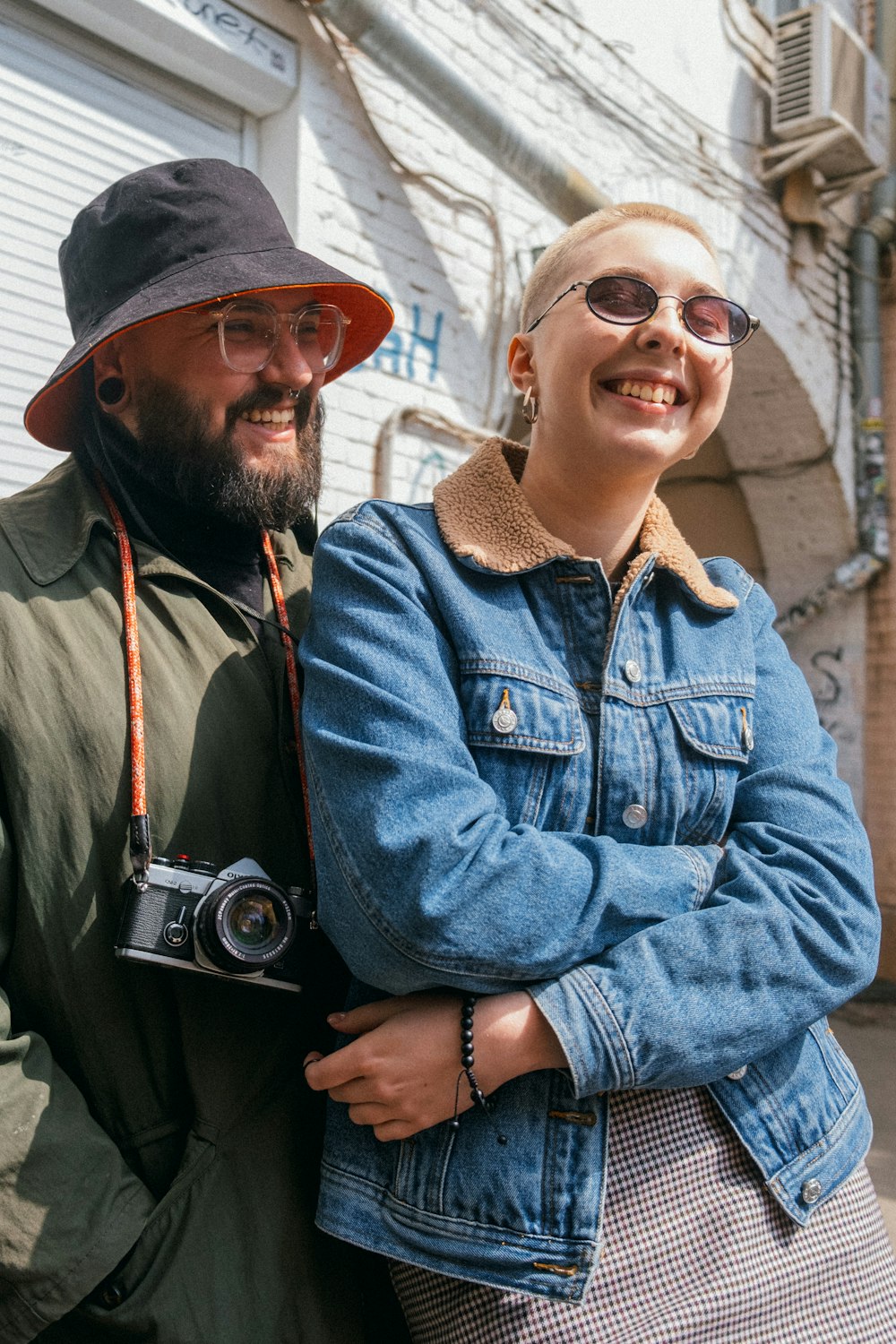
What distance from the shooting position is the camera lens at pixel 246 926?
1.40m

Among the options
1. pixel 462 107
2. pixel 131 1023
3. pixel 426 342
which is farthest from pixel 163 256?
pixel 462 107

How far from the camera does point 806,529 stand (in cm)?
718

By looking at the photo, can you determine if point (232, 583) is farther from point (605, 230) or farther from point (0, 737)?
point (605, 230)

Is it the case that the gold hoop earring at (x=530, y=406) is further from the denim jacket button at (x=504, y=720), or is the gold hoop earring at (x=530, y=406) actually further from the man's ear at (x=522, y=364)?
the denim jacket button at (x=504, y=720)

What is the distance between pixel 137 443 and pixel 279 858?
29.2 inches

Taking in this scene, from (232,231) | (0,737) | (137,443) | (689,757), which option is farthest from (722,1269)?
(232,231)

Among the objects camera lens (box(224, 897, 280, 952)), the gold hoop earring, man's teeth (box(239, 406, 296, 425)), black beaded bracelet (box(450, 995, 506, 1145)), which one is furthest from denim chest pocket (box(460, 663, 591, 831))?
man's teeth (box(239, 406, 296, 425))

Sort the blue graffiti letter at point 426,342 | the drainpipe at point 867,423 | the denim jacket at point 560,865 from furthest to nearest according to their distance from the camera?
the drainpipe at point 867,423 → the blue graffiti letter at point 426,342 → the denim jacket at point 560,865

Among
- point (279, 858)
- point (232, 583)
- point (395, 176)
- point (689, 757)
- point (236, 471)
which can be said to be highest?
point (395, 176)

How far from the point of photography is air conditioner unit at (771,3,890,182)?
6.25 metres

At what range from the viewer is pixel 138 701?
1540mm

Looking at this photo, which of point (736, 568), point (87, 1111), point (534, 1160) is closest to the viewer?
point (534, 1160)

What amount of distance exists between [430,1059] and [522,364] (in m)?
1.03

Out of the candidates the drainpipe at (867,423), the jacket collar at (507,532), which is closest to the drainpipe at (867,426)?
the drainpipe at (867,423)
